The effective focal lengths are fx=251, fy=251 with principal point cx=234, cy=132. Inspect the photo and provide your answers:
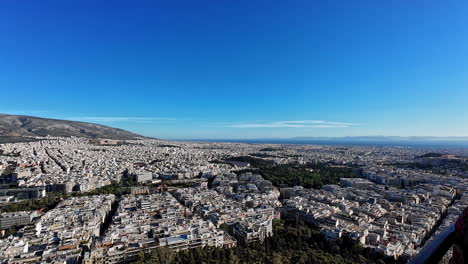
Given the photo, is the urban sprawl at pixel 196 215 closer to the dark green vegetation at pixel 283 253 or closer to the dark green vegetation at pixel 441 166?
the dark green vegetation at pixel 283 253

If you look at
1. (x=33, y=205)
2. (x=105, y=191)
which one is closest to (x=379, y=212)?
(x=105, y=191)

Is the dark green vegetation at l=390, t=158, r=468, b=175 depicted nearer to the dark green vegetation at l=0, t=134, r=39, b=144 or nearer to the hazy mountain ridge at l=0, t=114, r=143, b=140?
the dark green vegetation at l=0, t=134, r=39, b=144

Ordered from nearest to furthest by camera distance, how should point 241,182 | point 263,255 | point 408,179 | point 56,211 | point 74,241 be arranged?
point 263,255 < point 74,241 < point 56,211 < point 241,182 < point 408,179

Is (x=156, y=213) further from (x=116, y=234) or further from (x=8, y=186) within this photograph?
(x=8, y=186)

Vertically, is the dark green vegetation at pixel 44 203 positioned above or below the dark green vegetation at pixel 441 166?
below

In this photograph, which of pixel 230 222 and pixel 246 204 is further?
pixel 246 204

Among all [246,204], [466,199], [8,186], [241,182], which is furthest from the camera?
[241,182]

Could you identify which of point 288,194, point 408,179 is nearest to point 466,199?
point 408,179

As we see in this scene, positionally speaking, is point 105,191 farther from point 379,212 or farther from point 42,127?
point 42,127

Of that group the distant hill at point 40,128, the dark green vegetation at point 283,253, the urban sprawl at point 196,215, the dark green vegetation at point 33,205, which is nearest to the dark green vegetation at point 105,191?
the urban sprawl at point 196,215
